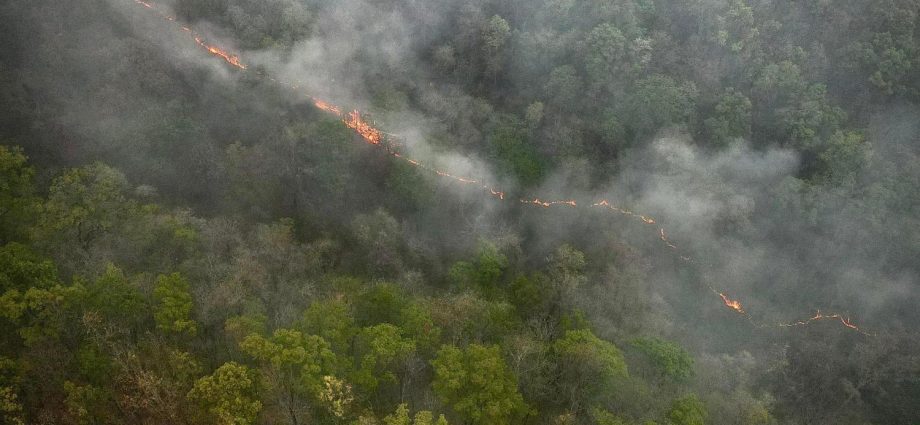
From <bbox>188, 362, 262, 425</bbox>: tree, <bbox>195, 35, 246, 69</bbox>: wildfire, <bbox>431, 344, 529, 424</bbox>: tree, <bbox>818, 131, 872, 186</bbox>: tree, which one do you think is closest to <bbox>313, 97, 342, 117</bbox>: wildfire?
<bbox>195, 35, 246, 69</bbox>: wildfire

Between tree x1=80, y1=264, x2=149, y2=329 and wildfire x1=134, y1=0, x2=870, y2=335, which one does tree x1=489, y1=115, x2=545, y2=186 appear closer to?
A: wildfire x1=134, y1=0, x2=870, y2=335

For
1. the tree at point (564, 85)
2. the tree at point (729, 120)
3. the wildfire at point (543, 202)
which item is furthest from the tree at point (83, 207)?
the tree at point (729, 120)

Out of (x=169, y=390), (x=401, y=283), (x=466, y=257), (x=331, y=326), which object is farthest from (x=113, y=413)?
(x=466, y=257)

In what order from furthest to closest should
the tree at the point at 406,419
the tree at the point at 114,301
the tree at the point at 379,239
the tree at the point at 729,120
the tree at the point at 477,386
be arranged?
the tree at the point at 729,120, the tree at the point at 379,239, the tree at the point at 114,301, the tree at the point at 477,386, the tree at the point at 406,419

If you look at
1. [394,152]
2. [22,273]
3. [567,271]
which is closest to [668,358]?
[567,271]

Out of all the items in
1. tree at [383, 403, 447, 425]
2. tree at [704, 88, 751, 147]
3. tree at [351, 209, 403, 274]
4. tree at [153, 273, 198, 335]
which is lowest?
tree at [153, 273, 198, 335]

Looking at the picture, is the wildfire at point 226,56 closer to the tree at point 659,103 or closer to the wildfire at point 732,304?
the tree at point 659,103

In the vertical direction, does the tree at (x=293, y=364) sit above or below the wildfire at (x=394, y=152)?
below

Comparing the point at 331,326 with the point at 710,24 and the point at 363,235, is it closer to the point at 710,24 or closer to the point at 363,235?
the point at 363,235

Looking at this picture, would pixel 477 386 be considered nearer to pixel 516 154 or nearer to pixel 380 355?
pixel 380 355
